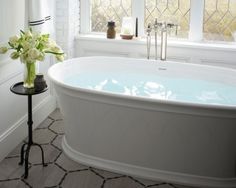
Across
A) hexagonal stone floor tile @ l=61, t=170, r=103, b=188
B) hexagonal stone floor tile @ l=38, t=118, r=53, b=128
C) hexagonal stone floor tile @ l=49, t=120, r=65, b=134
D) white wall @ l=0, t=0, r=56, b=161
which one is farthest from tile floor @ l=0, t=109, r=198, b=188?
hexagonal stone floor tile @ l=38, t=118, r=53, b=128

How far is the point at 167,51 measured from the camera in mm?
3887

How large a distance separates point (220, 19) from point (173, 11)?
1.64 feet

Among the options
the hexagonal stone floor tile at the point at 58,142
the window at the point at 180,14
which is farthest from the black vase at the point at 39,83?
the window at the point at 180,14

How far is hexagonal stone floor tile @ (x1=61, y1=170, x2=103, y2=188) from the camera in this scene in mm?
2705

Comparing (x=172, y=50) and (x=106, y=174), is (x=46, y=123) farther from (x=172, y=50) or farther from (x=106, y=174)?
(x=172, y=50)

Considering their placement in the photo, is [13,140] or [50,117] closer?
[13,140]

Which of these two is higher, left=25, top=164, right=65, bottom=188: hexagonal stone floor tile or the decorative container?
the decorative container

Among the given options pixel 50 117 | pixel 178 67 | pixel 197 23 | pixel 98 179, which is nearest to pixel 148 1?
pixel 197 23

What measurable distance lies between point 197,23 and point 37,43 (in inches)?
75.7

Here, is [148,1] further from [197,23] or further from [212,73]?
[212,73]

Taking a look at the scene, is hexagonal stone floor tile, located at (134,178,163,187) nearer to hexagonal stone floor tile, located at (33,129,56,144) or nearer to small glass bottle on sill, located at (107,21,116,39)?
hexagonal stone floor tile, located at (33,129,56,144)

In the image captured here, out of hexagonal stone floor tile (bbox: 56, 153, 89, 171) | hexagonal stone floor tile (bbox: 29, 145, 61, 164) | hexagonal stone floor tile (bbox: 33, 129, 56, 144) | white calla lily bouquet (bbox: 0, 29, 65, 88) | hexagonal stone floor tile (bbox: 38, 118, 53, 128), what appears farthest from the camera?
hexagonal stone floor tile (bbox: 38, 118, 53, 128)

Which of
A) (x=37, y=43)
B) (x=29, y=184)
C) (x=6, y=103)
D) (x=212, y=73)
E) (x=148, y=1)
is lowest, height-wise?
(x=29, y=184)

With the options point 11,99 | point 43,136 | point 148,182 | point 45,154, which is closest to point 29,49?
point 11,99
